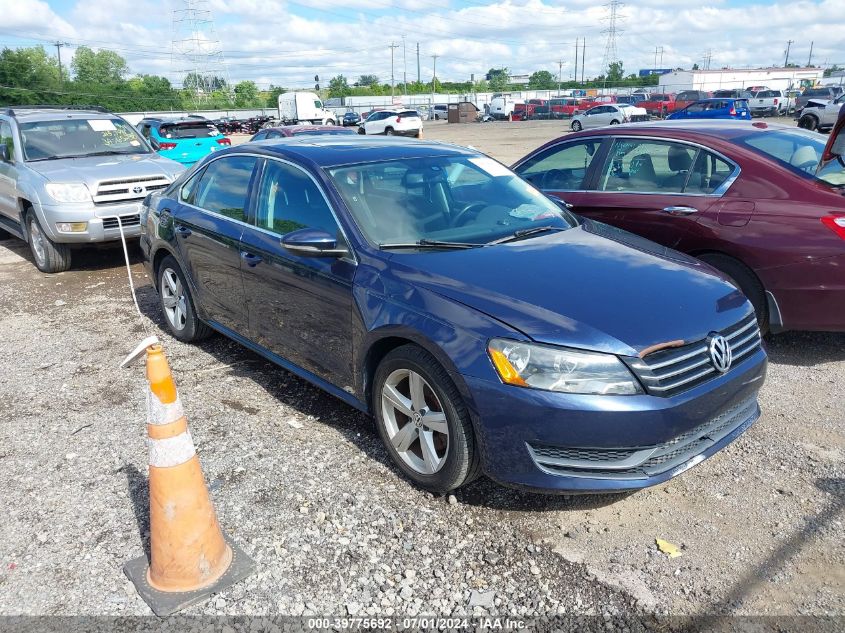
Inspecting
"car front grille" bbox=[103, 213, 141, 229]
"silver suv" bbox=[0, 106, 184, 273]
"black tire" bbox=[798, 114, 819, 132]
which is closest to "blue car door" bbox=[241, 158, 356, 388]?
"silver suv" bbox=[0, 106, 184, 273]

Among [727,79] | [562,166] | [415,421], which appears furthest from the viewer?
[727,79]

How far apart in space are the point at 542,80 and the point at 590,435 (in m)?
137

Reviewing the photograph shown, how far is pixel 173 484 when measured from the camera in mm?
2734

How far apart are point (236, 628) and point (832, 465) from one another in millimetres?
3120

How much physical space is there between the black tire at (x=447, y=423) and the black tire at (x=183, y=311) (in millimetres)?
2593

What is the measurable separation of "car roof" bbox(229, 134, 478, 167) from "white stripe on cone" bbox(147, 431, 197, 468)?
1.98 metres

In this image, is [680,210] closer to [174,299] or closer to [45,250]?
[174,299]

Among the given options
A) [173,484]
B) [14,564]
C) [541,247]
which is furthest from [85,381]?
[541,247]

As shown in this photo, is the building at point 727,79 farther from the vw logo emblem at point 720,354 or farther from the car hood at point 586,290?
the vw logo emblem at point 720,354

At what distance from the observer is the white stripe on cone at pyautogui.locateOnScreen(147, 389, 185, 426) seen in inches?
105

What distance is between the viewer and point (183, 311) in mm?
5625

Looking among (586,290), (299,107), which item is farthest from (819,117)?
Answer: (299,107)

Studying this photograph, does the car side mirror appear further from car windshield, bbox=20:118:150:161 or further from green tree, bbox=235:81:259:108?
green tree, bbox=235:81:259:108

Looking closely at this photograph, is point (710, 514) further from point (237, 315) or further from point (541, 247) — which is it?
point (237, 315)
